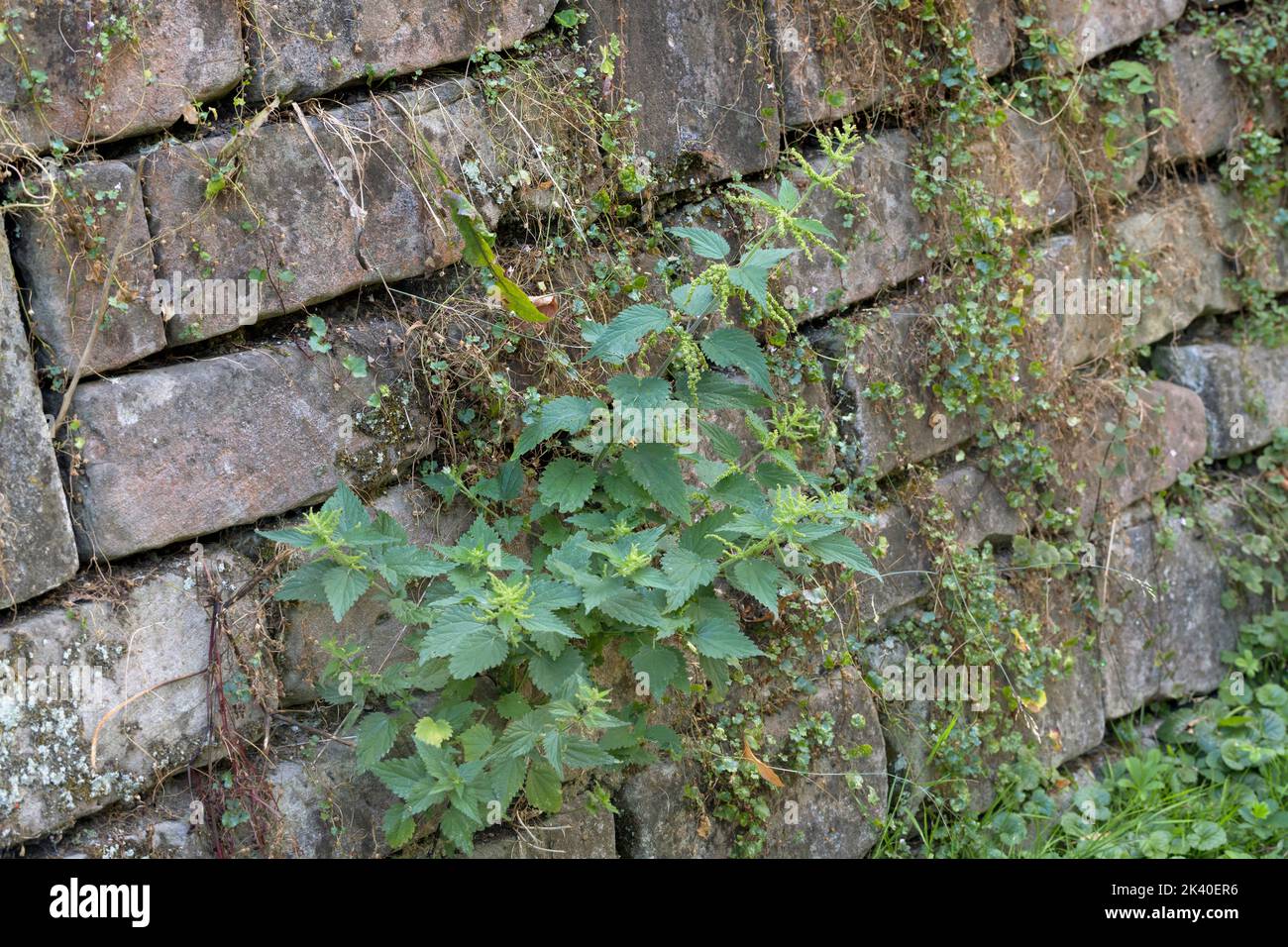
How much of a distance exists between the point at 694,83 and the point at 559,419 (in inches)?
47.5

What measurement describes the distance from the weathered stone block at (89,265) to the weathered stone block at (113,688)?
0.54 m

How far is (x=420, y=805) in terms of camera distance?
2.65 m

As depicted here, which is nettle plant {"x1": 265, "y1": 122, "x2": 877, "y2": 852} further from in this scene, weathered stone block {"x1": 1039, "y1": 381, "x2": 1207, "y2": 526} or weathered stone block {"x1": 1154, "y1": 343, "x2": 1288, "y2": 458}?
weathered stone block {"x1": 1154, "y1": 343, "x2": 1288, "y2": 458}

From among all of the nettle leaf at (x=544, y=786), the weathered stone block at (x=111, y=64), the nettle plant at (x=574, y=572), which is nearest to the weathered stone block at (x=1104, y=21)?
the nettle plant at (x=574, y=572)

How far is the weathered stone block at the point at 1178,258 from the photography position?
4.51 m

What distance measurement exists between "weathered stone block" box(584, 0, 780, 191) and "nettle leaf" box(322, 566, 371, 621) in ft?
4.96

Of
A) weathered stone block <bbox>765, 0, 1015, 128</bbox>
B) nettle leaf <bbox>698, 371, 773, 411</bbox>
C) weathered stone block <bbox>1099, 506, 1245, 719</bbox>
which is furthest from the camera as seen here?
weathered stone block <bbox>1099, 506, 1245, 719</bbox>

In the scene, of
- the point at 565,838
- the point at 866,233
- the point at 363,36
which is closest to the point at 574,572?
the point at 565,838

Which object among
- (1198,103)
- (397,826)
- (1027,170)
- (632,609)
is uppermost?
(1198,103)

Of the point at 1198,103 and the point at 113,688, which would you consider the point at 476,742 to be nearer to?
the point at 113,688

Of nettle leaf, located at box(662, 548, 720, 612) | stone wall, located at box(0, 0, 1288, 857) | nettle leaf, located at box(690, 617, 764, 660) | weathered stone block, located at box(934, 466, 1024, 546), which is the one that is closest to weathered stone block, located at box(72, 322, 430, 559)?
stone wall, located at box(0, 0, 1288, 857)

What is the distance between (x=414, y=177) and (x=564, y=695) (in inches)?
54.4

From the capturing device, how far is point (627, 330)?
2828mm

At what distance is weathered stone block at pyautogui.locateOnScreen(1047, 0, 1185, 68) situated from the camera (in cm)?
420
